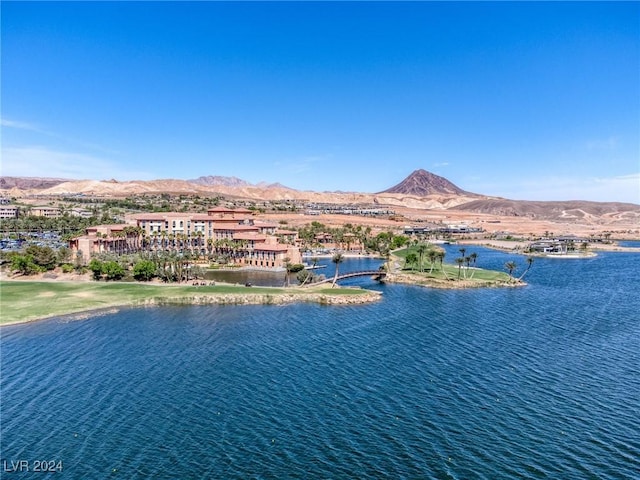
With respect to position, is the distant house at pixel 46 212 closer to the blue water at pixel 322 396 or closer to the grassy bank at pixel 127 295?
the grassy bank at pixel 127 295

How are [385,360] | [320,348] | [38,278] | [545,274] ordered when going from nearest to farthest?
[385,360]
[320,348]
[38,278]
[545,274]

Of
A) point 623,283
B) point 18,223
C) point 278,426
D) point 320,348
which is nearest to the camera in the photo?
point 278,426

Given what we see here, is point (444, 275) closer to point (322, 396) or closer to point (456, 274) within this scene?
point (456, 274)

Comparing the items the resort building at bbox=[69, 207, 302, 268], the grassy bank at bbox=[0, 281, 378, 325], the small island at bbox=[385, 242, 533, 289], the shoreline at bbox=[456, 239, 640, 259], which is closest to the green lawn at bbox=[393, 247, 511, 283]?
the small island at bbox=[385, 242, 533, 289]

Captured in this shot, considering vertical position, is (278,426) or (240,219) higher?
(240,219)

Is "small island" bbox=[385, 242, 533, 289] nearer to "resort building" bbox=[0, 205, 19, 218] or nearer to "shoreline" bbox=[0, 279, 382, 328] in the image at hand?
"shoreline" bbox=[0, 279, 382, 328]

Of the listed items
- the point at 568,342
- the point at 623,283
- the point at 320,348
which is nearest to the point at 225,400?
the point at 320,348

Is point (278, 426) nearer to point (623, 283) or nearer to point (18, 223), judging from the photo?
point (623, 283)
